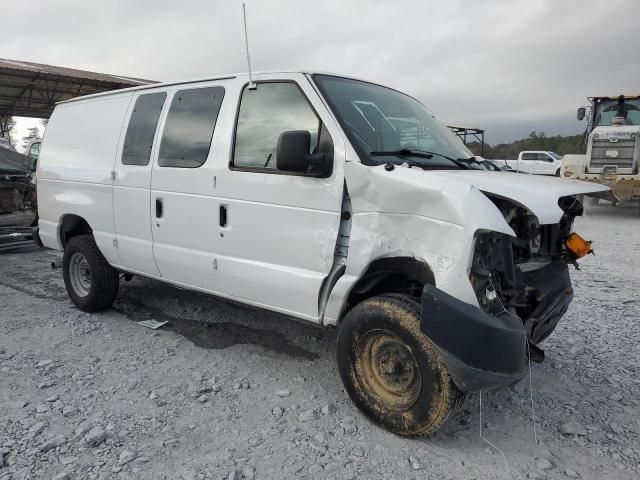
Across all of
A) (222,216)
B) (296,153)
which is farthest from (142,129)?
(296,153)

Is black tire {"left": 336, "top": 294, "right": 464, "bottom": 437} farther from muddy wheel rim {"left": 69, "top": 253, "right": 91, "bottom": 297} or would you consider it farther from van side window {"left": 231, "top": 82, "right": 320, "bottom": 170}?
muddy wheel rim {"left": 69, "top": 253, "right": 91, "bottom": 297}

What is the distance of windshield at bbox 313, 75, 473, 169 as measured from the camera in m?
3.10

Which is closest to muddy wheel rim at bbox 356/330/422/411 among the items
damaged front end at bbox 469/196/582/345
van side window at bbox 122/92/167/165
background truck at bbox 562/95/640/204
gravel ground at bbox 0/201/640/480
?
gravel ground at bbox 0/201/640/480

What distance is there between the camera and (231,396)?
3.29 meters

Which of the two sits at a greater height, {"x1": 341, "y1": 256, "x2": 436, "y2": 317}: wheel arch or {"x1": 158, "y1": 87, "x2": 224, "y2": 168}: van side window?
{"x1": 158, "y1": 87, "x2": 224, "y2": 168}: van side window

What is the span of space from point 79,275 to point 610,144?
44.4 feet

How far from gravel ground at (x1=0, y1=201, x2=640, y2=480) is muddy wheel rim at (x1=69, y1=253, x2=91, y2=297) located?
296 millimetres

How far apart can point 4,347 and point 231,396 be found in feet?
7.18

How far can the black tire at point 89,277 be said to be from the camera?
4812mm

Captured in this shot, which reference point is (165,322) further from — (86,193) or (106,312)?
(86,193)

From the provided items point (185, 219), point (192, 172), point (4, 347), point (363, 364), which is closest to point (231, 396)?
point (363, 364)

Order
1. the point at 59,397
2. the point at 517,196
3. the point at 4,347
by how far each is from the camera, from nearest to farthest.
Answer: the point at 517,196, the point at 59,397, the point at 4,347

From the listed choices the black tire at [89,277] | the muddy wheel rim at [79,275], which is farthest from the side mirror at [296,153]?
the muddy wheel rim at [79,275]

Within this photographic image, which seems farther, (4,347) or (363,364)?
(4,347)
